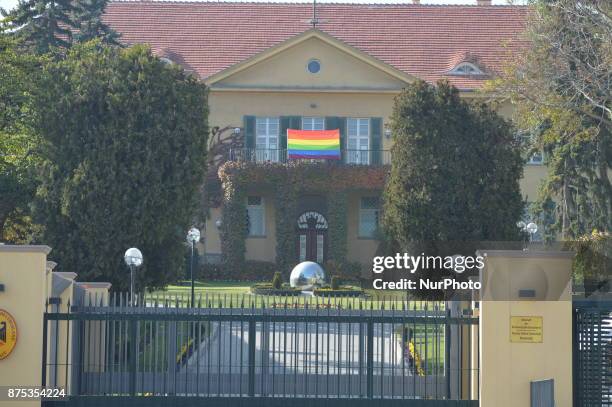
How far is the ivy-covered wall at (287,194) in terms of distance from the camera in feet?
140

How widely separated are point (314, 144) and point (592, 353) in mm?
31417

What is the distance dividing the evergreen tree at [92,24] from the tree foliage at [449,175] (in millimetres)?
16097

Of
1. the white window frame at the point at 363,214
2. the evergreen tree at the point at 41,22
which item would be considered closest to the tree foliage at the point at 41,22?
the evergreen tree at the point at 41,22

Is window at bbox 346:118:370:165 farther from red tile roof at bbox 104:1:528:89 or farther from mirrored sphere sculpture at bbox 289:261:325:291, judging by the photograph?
mirrored sphere sculpture at bbox 289:261:325:291

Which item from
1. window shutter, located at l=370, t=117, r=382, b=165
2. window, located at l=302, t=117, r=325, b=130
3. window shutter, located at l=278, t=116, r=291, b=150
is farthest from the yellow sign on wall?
window, located at l=302, t=117, r=325, b=130

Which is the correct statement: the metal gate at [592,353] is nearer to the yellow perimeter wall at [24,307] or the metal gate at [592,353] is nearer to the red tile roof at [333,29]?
the yellow perimeter wall at [24,307]

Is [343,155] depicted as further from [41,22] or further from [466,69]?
[41,22]

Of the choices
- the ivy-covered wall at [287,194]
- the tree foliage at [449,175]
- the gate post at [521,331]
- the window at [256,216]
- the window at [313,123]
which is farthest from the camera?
the window at [313,123]

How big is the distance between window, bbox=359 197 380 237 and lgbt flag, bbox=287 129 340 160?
235 centimetres

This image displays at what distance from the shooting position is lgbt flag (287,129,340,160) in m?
43.7

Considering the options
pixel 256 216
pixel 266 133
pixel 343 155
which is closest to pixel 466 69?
pixel 343 155

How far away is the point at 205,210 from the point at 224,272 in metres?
2.27

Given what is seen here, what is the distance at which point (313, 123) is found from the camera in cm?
4584

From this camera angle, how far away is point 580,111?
100 ft
